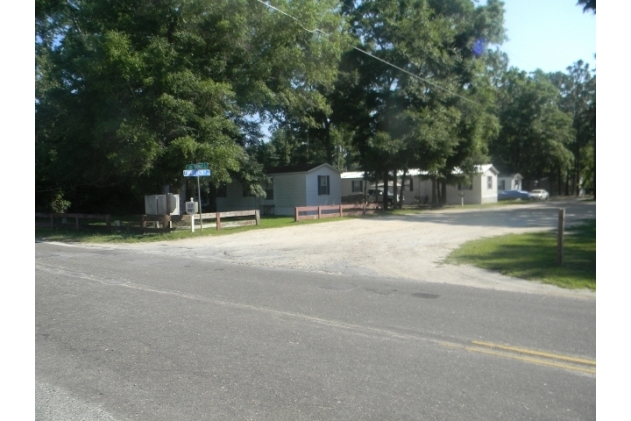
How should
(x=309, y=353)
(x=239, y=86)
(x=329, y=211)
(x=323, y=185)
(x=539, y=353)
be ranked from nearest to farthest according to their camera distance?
(x=309, y=353) → (x=539, y=353) → (x=239, y=86) → (x=329, y=211) → (x=323, y=185)

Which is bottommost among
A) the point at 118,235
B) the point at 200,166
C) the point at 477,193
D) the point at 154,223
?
the point at 118,235

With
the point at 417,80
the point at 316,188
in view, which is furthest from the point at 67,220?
the point at 417,80

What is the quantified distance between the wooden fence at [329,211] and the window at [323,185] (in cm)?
295

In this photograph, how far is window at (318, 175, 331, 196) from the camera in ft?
113

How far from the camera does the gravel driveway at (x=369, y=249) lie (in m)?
11.5

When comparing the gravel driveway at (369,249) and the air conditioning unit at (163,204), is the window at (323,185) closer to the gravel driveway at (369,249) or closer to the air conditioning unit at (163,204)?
the gravel driveway at (369,249)

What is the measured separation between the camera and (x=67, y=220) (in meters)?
25.2

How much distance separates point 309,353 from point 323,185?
29305mm

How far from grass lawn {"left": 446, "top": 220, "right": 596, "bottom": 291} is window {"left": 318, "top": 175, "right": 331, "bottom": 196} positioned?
1717 centimetres

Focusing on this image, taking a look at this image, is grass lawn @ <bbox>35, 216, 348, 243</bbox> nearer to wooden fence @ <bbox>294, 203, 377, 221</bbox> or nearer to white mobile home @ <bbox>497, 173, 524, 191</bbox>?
wooden fence @ <bbox>294, 203, 377, 221</bbox>

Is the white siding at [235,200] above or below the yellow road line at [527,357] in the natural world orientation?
above

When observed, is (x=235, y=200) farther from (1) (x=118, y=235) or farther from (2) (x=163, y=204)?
(1) (x=118, y=235)

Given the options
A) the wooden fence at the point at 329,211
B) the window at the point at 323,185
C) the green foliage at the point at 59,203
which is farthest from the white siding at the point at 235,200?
the green foliage at the point at 59,203

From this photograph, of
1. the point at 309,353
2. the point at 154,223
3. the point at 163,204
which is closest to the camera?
the point at 309,353
